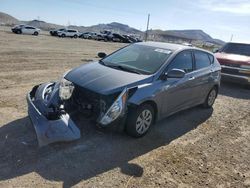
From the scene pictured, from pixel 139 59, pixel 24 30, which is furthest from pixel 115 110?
pixel 24 30

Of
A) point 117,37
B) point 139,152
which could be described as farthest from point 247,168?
point 117,37

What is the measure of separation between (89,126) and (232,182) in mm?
2693

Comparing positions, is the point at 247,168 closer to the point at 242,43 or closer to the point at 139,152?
the point at 139,152

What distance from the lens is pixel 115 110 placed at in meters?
4.72

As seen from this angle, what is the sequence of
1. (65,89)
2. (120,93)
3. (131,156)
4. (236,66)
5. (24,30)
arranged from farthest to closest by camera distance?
(24,30) → (236,66) → (65,89) → (120,93) → (131,156)

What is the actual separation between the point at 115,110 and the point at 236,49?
9237 mm

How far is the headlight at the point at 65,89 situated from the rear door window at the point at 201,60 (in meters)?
3.10

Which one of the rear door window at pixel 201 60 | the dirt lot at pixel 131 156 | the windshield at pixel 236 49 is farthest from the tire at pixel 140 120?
the windshield at pixel 236 49

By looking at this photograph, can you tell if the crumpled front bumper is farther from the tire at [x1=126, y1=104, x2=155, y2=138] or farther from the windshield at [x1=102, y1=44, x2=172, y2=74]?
the windshield at [x1=102, y1=44, x2=172, y2=74]

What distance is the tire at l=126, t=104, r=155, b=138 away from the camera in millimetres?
4996

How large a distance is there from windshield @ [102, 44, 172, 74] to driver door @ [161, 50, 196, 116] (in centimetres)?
27

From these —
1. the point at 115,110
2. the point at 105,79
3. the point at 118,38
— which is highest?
the point at 118,38

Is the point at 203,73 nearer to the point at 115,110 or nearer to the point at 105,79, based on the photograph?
the point at 105,79

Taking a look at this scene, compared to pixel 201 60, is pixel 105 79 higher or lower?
lower
